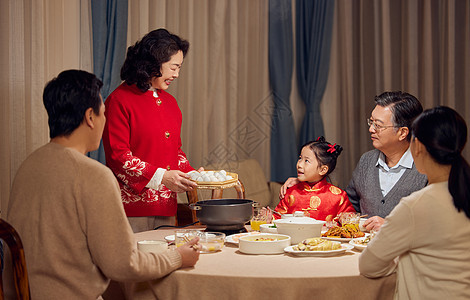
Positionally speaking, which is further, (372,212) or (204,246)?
(372,212)

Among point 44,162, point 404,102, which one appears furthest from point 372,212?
point 44,162

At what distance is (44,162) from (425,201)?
118 cm

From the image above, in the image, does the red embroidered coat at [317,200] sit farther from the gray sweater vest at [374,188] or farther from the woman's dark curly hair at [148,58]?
the woman's dark curly hair at [148,58]

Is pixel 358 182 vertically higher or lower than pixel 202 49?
lower

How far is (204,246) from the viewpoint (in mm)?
1989

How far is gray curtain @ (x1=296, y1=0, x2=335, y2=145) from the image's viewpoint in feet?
16.7

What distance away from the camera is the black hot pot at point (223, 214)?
2213mm

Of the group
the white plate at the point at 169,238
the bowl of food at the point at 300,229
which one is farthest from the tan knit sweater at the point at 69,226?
the bowl of food at the point at 300,229

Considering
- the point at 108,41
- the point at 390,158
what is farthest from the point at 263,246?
the point at 108,41

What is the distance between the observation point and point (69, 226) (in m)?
1.58

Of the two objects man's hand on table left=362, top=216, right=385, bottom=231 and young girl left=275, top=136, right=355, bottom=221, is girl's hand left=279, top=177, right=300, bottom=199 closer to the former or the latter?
young girl left=275, top=136, right=355, bottom=221

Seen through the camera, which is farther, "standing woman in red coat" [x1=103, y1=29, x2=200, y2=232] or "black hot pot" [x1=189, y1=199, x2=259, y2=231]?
"standing woman in red coat" [x1=103, y1=29, x2=200, y2=232]

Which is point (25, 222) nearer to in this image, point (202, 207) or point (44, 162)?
point (44, 162)

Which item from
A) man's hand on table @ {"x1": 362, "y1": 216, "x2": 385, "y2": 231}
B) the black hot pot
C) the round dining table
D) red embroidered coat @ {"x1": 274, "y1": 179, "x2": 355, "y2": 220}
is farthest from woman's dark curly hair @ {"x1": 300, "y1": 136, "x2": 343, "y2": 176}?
the round dining table
